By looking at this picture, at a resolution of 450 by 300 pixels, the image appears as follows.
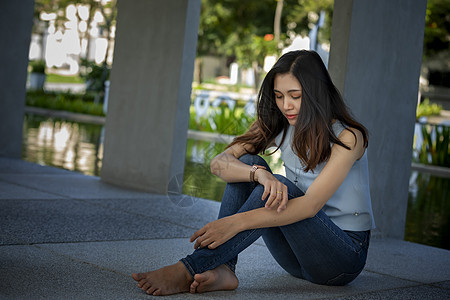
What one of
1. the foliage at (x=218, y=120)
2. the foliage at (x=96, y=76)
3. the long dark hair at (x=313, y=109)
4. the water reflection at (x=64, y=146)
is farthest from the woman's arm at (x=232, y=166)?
the foliage at (x=96, y=76)

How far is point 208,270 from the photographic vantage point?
9.31 feet

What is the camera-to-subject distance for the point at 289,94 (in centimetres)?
298

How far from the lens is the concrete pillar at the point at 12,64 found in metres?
7.52

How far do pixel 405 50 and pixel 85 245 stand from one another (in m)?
2.88

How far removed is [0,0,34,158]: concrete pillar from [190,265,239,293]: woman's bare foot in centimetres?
530

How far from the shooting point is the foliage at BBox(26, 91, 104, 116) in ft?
59.2

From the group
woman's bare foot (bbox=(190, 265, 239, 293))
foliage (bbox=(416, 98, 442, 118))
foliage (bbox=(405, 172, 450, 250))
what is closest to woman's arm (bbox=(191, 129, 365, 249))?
woman's bare foot (bbox=(190, 265, 239, 293))

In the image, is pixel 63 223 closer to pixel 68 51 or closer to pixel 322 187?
pixel 322 187

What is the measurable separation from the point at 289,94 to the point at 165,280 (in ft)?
3.25

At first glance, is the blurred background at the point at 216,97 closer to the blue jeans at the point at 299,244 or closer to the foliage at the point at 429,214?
the foliage at the point at 429,214

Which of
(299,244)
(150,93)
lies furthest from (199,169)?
(299,244)

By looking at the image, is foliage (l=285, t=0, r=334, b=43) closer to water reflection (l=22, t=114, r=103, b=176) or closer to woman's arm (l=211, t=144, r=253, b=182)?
water reflection (l=22, t=114, r=103, b=176)

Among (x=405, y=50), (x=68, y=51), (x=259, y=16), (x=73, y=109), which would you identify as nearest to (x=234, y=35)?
(x=259, y=16)

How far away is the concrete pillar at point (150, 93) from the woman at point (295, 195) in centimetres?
294
